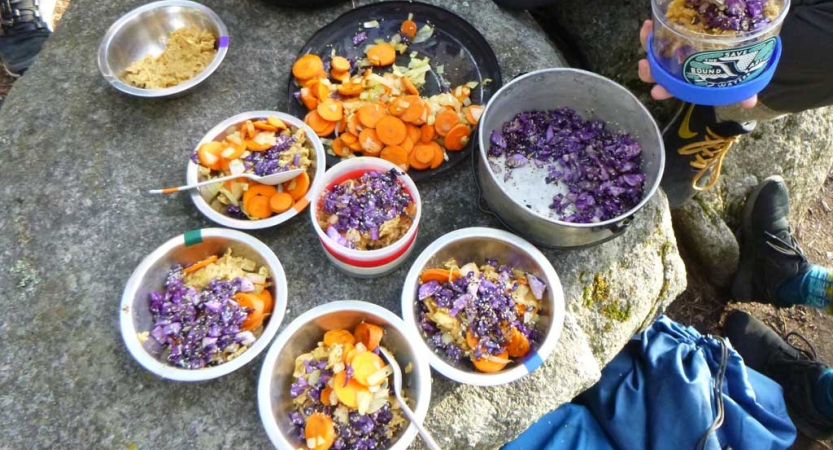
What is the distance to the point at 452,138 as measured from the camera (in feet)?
6.90

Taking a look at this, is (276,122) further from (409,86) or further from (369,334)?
(369,334)

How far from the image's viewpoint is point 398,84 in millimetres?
2227

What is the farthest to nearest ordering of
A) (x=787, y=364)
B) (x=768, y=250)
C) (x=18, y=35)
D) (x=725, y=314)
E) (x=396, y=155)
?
(x=18, y=35)
(x=725, y=314)
(x=768, y=250)
(x=787, y=364)
(x=396, y=155)

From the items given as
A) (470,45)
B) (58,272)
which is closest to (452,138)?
(470,45)

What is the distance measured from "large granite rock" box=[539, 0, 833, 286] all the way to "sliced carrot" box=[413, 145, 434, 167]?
121 centimetres

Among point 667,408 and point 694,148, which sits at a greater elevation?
point 694,148

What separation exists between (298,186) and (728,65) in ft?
4.60

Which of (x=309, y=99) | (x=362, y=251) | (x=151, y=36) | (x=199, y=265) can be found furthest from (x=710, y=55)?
(x=151, y=36)

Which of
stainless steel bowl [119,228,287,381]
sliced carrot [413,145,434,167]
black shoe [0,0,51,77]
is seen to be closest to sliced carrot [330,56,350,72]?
sliced carrot [413,145,434,167]

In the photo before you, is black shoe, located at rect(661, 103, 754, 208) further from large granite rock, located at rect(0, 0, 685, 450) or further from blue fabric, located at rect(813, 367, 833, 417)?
blue fabric, located at rect(813, 367, 833, 417)

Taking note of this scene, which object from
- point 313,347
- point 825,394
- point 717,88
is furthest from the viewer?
point 825,394

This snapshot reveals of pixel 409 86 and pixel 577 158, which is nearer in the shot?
pixel 577 158

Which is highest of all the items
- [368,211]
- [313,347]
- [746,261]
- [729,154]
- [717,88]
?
[717,88]

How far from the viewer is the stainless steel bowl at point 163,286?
1.65m
